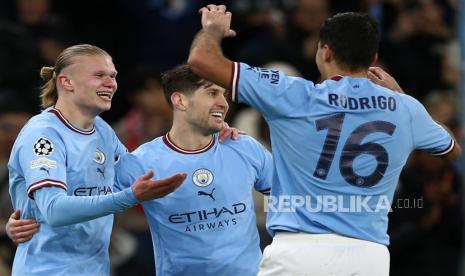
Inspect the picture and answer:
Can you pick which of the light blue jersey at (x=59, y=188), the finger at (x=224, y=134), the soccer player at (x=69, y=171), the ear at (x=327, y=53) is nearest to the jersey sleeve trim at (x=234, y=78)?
the ear at (x=327, y=53)

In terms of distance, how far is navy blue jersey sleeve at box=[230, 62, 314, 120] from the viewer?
6.17 meters

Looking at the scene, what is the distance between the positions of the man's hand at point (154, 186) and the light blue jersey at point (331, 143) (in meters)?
0.59

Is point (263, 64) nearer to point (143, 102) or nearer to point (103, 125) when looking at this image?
point (143, 102)

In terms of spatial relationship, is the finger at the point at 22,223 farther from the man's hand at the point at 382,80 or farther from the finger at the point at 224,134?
the man's hand at the point at 382,80

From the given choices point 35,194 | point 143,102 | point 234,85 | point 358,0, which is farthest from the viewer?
point 358,0

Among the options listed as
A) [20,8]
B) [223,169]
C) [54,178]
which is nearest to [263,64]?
[20,8]

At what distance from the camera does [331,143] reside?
6246 mm

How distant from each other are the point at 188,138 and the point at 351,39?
1.55 metres

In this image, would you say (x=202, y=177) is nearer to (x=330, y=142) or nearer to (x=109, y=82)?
(x=109, y=82)

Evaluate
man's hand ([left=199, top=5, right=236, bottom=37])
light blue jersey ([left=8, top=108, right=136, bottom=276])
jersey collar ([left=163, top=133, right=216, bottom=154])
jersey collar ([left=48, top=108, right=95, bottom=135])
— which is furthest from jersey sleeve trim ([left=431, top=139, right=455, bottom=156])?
jersey collar ([left=48, top=108, right=95, bottom=135])

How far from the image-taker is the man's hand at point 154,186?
6.04 m

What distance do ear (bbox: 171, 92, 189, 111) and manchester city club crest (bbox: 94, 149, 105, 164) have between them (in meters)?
0.68

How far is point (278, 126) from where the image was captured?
20.6 ft

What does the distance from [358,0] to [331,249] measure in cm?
717
